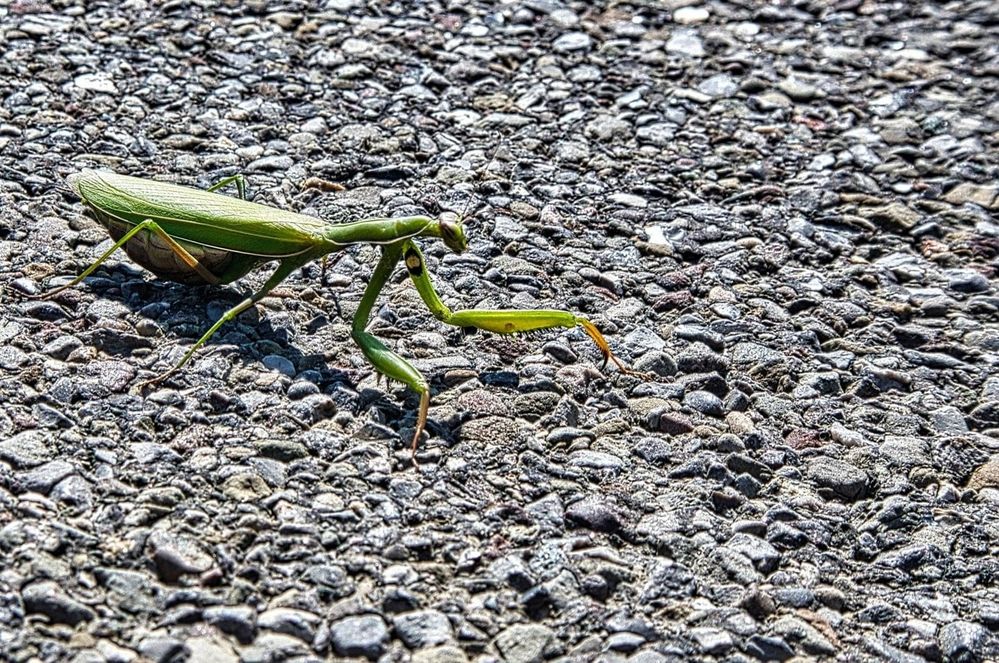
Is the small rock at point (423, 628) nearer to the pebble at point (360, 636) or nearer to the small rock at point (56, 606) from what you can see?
the pebble at point (360, 636)

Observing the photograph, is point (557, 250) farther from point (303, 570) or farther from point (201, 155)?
point (303, 570)

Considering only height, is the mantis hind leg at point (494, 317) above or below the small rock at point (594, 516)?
above

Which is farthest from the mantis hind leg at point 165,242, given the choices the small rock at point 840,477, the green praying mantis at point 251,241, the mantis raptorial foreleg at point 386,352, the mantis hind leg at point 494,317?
the small rock at point 840,477

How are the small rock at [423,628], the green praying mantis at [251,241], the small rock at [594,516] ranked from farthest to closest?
1. the green praying mantis at [251,241]
2. the small rock at [594,516]
3. the small rock at [423,628]

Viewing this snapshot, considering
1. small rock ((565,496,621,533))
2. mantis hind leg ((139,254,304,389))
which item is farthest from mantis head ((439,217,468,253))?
small rock ((565,496,621,533))

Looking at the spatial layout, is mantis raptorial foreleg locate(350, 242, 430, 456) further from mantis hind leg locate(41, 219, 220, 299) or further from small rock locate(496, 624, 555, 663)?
small rock locate(496, 624, 555, 663)

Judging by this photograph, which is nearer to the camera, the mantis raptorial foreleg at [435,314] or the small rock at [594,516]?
the small rock at [594,516]

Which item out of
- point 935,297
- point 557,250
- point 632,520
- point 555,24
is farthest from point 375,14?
point 632,520

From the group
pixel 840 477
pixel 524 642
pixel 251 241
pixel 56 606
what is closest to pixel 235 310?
pixel 251 241
